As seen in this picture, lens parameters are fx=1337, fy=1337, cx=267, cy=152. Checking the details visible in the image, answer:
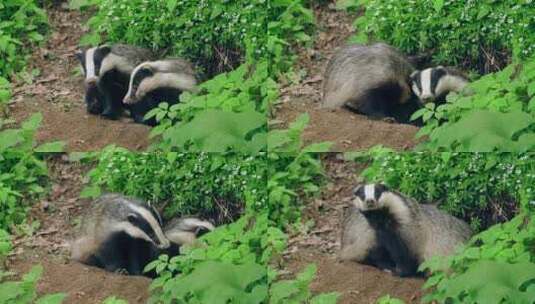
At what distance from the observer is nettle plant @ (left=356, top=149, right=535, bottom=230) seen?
18.9 feet

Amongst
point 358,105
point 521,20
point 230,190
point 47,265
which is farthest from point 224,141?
point 521,20

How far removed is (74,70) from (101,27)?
0.75 ft

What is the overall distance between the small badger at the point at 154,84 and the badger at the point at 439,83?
3.28 ft

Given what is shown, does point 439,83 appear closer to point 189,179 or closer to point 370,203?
point 370,203

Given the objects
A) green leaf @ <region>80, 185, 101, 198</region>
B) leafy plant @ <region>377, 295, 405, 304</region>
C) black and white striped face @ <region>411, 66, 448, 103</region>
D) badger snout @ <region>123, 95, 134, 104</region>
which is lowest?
leafy plant @ <region>377, 295, 405, 304</region>

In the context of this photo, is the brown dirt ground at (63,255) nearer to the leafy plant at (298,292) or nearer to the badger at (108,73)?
the badger at (108,73)

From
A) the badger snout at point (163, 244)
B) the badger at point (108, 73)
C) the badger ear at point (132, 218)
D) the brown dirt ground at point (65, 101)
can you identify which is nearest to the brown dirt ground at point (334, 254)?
the badger snout at point (163, 244)

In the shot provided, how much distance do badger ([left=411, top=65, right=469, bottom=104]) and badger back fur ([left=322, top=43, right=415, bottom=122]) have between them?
8 cm

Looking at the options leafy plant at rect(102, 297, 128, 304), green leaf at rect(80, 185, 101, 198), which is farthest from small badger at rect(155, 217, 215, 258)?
green leaf at rect(80, 185, 101, 198)

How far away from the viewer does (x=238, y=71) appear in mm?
5836

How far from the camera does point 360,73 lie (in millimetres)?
5832

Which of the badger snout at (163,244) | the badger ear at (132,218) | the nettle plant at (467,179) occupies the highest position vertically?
the nettle plant at (467,179)

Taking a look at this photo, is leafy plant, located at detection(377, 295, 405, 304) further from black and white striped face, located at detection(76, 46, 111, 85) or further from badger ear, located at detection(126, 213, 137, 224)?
black and white striped face, located at detection(76, 46, 111, 85)

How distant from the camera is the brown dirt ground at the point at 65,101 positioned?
585cm
